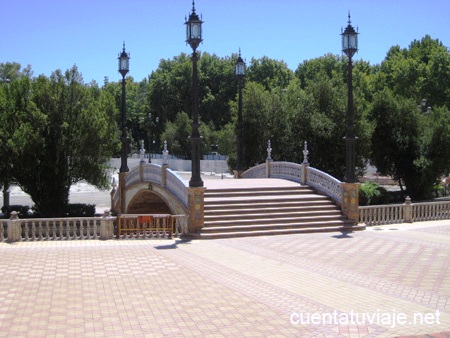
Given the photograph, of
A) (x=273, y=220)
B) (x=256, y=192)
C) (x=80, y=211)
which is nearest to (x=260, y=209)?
(x=273, y=220)

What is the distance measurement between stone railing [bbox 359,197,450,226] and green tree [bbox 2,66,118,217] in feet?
57.9

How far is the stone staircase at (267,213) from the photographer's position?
20.0m

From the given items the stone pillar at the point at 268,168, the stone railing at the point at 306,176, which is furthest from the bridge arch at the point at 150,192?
the stone railing at the point at 306,176

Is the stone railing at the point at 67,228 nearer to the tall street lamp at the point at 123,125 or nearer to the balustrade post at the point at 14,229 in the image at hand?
the balustrade post at the point at 14,229

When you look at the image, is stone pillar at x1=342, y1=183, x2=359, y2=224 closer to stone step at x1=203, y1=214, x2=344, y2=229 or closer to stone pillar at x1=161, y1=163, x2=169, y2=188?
stone step at x1=203, y1=214, x2=344, y2=229

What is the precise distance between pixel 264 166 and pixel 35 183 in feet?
44.1

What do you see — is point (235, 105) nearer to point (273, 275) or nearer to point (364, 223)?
point (364, 223)

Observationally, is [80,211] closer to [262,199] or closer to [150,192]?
[150,192]

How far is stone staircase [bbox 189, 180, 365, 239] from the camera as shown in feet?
65.8

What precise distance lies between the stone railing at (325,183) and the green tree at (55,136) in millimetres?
14492

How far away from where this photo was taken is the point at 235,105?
43406 millimetres

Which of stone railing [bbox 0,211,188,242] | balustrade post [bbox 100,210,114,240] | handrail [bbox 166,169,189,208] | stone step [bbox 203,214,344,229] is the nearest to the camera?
stone railing [bbox 0,211,188,242]

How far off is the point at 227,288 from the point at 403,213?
44.2 feet

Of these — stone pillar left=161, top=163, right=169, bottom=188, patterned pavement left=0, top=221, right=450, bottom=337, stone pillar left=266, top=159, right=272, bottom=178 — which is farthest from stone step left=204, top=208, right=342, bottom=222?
stone pillar left=266, top=159, right=272, bottom=178
